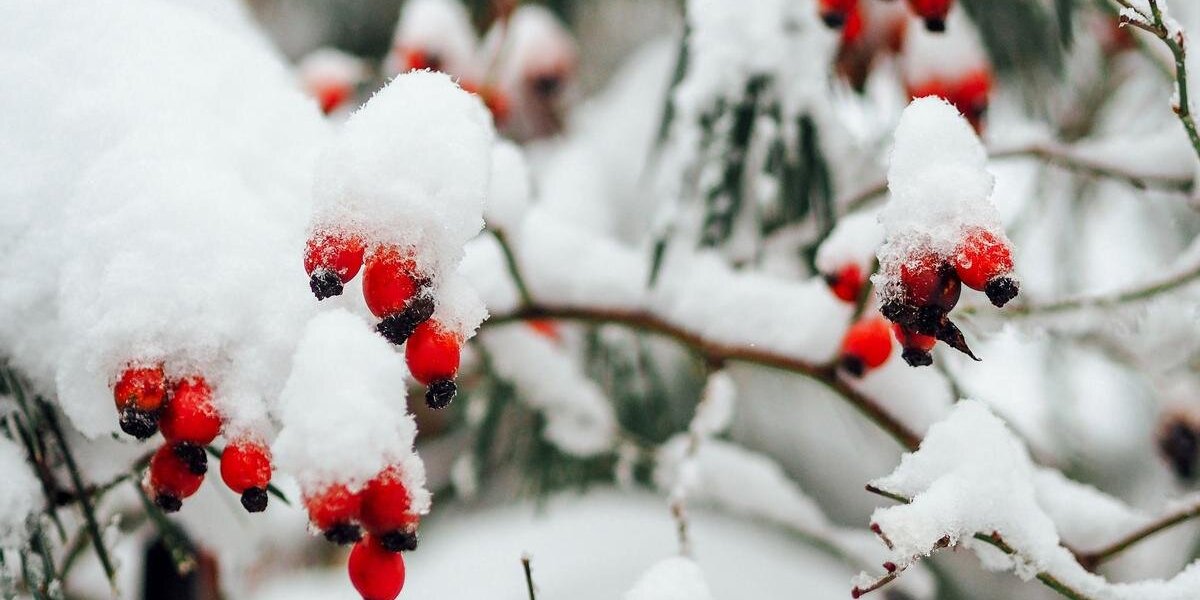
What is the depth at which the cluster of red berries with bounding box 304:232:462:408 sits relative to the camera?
0.46 meters

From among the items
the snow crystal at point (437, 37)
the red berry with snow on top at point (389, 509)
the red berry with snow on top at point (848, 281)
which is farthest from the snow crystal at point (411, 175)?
the snow crystal at point (437, 37)

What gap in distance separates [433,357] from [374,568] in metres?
0.11

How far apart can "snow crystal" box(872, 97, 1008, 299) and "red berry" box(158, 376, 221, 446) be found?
37 cm

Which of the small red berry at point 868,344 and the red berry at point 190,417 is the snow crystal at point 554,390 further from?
the red berry at point 190,417

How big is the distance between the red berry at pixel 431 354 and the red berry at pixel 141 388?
14 centimetres

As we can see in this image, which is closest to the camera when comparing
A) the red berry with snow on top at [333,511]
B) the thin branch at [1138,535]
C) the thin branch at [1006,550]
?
the red berry with snow on top at [333,511]

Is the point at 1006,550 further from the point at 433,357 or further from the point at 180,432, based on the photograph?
the point at 180,432

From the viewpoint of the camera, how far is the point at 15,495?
1.91ft

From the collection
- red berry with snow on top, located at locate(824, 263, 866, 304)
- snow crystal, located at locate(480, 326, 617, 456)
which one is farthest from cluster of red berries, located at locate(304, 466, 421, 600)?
snow crystal, located at locate(480, 326, 617, 456)

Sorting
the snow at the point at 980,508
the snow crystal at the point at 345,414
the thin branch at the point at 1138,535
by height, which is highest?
the snow crystal at the point at 345,414

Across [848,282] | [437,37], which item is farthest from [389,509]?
[437,37]

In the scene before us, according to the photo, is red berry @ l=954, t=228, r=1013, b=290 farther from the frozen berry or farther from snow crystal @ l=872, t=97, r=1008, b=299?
the frozen berry

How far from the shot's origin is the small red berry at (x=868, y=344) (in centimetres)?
73

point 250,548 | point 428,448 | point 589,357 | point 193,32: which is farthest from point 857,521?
point 193,32
